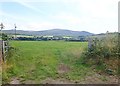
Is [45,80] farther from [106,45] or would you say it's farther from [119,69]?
[106,45]

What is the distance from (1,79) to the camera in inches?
352

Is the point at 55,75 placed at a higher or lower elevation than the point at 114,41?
lower

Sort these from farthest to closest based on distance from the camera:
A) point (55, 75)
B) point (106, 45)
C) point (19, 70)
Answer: point (106, 45)
point (19, 70)
point (55, 75)

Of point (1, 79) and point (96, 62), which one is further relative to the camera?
point (96, 62)

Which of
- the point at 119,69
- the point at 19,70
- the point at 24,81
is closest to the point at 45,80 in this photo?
the point at 24,81

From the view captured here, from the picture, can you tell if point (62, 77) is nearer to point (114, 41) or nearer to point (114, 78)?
point (114, 78)

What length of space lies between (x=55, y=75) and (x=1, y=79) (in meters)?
2.30

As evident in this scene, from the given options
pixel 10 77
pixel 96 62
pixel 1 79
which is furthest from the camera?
pixel 96 62

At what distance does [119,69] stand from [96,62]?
2.02m

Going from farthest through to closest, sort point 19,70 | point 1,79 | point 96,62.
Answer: point 96,62 < point 19,70 < point 1,79

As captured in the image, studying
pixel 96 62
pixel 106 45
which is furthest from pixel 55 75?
pixel 106 45

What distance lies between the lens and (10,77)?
9.67 metres

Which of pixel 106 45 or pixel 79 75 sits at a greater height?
pixel 106 45

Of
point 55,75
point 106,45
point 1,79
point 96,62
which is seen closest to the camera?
point 1,79
